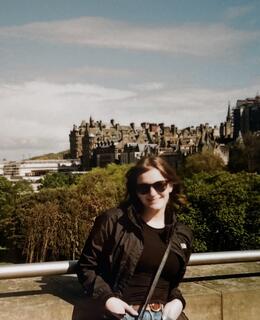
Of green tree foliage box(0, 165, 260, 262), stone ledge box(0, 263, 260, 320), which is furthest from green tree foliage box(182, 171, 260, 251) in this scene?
stone ledge box(0, 263, 260, 320)

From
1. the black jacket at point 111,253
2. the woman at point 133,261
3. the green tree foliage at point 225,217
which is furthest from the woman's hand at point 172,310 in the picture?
the green tree foliage at point 225,217

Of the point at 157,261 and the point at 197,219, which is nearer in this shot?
the point at 157,261

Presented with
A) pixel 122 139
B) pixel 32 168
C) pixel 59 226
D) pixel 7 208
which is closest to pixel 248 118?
pixel 122 139

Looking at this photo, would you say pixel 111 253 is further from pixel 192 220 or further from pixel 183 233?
pixel 192 220

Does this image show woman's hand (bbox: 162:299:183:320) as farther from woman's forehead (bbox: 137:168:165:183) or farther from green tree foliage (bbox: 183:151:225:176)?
green tree foliage (bbox: 183:151:225:176)

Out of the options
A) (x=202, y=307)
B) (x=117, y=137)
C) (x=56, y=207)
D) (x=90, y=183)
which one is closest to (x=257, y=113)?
(x=117, y=137)

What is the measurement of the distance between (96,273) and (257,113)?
140 metres

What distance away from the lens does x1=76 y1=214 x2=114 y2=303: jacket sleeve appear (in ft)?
11.3

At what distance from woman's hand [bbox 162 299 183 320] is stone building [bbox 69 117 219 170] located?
123 m

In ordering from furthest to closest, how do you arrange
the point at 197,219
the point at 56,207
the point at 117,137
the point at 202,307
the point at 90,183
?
the point at 117,137 → the point at 90,183 → the point at 56,207 → the point at 197,219 → the point at 202,307

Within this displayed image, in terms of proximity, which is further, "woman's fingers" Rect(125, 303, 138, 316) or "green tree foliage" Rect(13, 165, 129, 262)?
"green tree foliage" Rect(13, 165, 129, 262)

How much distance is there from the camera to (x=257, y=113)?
139125mm

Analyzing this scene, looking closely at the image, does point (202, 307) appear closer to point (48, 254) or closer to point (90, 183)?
point (48, 254)

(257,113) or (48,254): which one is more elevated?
(257,113)
